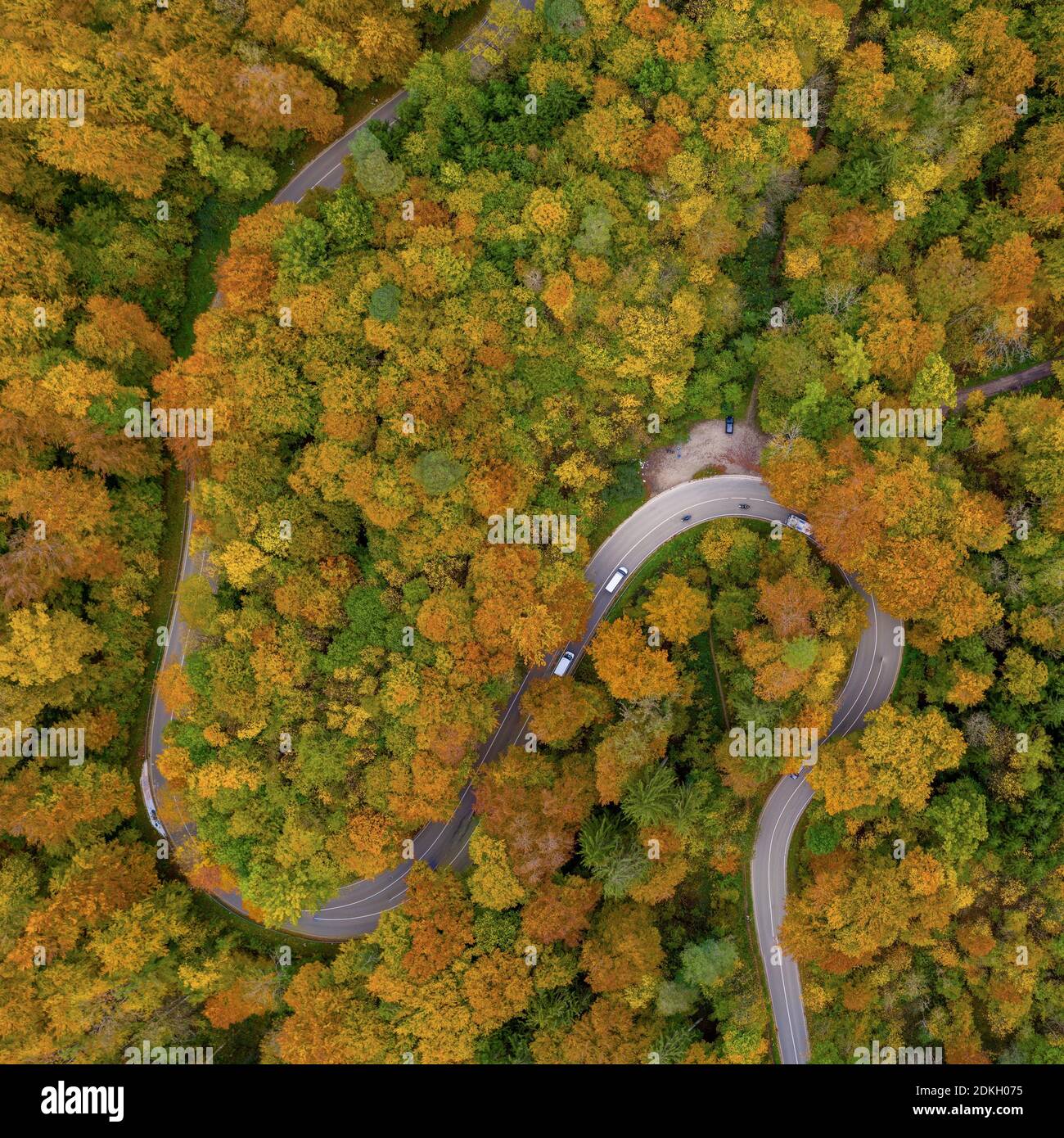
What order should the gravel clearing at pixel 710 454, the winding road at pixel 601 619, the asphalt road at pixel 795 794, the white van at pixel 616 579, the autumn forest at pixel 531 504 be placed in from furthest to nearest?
the white van at pixel 616 579 → the gravel clearing at pixel 710 454 → the asphalt road at pixel 795 794 → the winding road at pixel 601 619 → the autumn forest at pixel 531 504

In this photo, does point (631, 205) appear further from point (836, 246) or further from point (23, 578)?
point (23, 578)

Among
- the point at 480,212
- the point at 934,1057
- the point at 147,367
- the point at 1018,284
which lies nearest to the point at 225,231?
the point at 147,367

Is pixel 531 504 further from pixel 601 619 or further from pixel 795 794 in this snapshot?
pixel 795 794

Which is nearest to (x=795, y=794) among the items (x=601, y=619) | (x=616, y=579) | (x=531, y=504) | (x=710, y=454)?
(x=601, y=619)

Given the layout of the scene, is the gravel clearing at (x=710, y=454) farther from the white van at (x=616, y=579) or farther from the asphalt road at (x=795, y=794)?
the asphalt road at (x=795, y=794)

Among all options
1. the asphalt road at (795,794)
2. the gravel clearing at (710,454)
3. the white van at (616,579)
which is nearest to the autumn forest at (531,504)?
the asphalt road at (795,794)

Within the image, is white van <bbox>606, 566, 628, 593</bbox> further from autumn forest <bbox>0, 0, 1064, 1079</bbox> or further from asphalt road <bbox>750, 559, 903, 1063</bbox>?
asphalt road <bbox>750, 559, 903, 1063</bbox>

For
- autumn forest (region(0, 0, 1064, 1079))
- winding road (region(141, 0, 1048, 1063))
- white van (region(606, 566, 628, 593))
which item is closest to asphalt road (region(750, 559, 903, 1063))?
winding road (region(141, 0, 1048, 1063))
